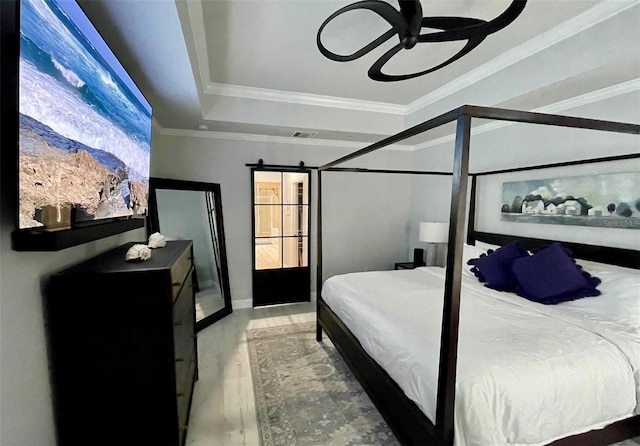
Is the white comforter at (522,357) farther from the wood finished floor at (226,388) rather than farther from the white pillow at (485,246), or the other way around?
the white pillow at (485,246)

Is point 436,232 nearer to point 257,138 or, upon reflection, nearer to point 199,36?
point 257,138

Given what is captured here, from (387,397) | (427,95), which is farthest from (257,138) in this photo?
(387,397)

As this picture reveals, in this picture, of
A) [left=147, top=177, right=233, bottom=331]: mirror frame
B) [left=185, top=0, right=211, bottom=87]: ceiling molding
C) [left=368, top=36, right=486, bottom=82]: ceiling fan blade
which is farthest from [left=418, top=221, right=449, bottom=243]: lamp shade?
[left=185, top=0, right=211, bottom=87]: ceiling molding

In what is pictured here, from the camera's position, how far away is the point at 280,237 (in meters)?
4.33

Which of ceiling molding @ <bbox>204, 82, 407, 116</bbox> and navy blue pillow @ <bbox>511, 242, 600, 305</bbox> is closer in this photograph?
navy blue pillow @ <bbox>511, 242, 600, 305</bbox>

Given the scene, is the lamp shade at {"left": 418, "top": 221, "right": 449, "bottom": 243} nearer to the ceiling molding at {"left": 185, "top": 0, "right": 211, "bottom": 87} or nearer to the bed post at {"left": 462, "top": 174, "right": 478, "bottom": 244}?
the bed post at {"left": 462, "top": 174, "right": 478, "bottom": 244}

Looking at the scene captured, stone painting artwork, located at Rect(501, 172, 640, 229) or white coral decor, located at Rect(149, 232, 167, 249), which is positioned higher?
stone painting artwork, located at Rect(501, 172, 640, 229)

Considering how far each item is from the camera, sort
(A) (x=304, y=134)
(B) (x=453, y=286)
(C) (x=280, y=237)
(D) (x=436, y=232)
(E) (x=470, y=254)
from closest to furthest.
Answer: (B) (x=453, y=286) → (E) (x=470, y=254) → (D) (x=436, y=232) → (A) (x=304, y=134) → (C) (x=280, y=237)

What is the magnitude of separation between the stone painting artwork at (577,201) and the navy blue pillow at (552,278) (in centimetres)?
41

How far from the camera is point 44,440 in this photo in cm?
126

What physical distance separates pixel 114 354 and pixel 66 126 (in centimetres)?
99

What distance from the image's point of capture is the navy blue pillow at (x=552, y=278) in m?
2.25

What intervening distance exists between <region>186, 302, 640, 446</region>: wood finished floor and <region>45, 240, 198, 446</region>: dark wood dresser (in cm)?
54

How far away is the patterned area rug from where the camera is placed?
189 cm
